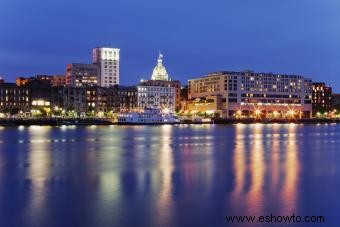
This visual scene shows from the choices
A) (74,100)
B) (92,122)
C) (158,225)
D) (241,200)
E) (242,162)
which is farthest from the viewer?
(74,100)

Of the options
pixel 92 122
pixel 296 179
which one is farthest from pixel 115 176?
pixel 92 122

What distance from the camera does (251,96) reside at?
6378 inches

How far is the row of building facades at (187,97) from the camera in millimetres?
129375

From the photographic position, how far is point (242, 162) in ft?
107

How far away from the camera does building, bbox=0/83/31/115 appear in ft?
405

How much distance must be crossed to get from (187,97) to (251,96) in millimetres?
33545

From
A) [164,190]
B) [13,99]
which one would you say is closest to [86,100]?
[13,99]

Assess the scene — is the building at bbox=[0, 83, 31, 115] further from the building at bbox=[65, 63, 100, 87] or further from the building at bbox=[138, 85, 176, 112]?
the building at bbox=[65, 63, 100, 87]

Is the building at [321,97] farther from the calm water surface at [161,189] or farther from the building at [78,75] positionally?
the calm water surface at [161,189]

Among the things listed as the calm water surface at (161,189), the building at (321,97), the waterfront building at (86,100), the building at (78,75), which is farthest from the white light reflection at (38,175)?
the building at (321,97)

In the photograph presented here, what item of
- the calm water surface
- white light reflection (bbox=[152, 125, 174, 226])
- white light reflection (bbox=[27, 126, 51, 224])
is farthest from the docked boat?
white light reflection (bbox=[152, 125, 174, 226])

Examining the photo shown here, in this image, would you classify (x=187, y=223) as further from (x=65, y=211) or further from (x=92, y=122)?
(x=92, y=122)

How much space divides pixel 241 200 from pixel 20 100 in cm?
11382

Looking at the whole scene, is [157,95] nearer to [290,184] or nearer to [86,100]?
[86,100]
